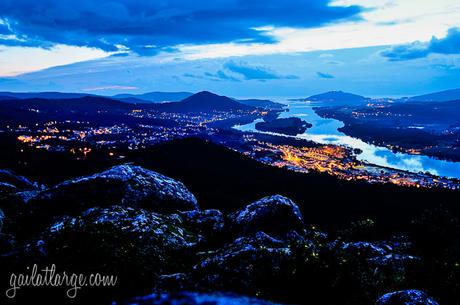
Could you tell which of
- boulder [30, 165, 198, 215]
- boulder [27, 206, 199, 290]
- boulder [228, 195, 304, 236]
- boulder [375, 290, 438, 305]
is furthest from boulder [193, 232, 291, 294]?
boulder [30, 165, 198, 215]

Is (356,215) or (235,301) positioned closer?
(235,301)

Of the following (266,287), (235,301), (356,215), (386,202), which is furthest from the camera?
(386,202)

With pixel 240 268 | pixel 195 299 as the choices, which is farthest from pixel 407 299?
pixel 195 299

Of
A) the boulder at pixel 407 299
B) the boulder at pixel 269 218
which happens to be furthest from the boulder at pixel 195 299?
the boulder at pixel 269 218

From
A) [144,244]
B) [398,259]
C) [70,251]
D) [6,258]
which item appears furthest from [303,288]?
[398,259]

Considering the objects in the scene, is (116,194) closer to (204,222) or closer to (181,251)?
(204,222)

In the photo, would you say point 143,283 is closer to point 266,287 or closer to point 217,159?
point 266,287

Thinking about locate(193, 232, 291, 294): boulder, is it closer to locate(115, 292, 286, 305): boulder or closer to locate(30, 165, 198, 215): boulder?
locate(115, 292, 286, 305): boulder
